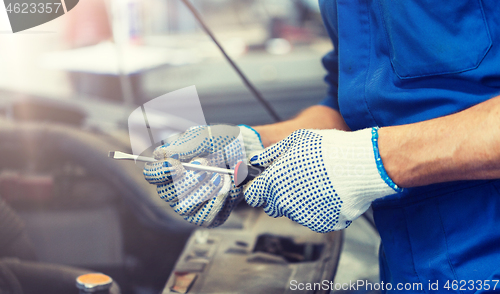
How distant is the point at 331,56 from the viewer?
2.60 feet

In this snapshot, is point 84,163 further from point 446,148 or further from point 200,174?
point 446,148

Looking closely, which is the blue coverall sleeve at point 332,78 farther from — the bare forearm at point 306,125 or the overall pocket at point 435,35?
the overall pocket at point 435,35

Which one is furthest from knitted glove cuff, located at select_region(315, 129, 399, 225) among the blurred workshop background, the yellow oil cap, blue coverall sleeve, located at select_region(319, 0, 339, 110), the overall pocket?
the yellow oil cap

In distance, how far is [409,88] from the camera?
0.57m

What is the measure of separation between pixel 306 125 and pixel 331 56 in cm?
16

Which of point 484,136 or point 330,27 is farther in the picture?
point 330,27

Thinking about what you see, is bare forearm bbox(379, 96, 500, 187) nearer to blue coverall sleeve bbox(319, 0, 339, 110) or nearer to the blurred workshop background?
blue coverall sleeve bbox(319, 0, 339, 110)

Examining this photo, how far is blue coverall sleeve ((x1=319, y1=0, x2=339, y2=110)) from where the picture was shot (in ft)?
2.22

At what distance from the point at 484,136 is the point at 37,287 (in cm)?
87

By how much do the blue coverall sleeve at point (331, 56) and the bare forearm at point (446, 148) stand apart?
0.26 metres

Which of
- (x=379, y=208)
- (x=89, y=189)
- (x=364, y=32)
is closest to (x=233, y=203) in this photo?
(x=379, y=208)

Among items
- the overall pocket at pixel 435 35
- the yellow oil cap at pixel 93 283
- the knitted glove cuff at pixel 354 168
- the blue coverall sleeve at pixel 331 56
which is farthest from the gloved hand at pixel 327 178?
the yellow oil cap at pixel 93 283

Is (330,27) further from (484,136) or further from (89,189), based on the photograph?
(89,189)

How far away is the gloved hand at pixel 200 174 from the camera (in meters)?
0.59
